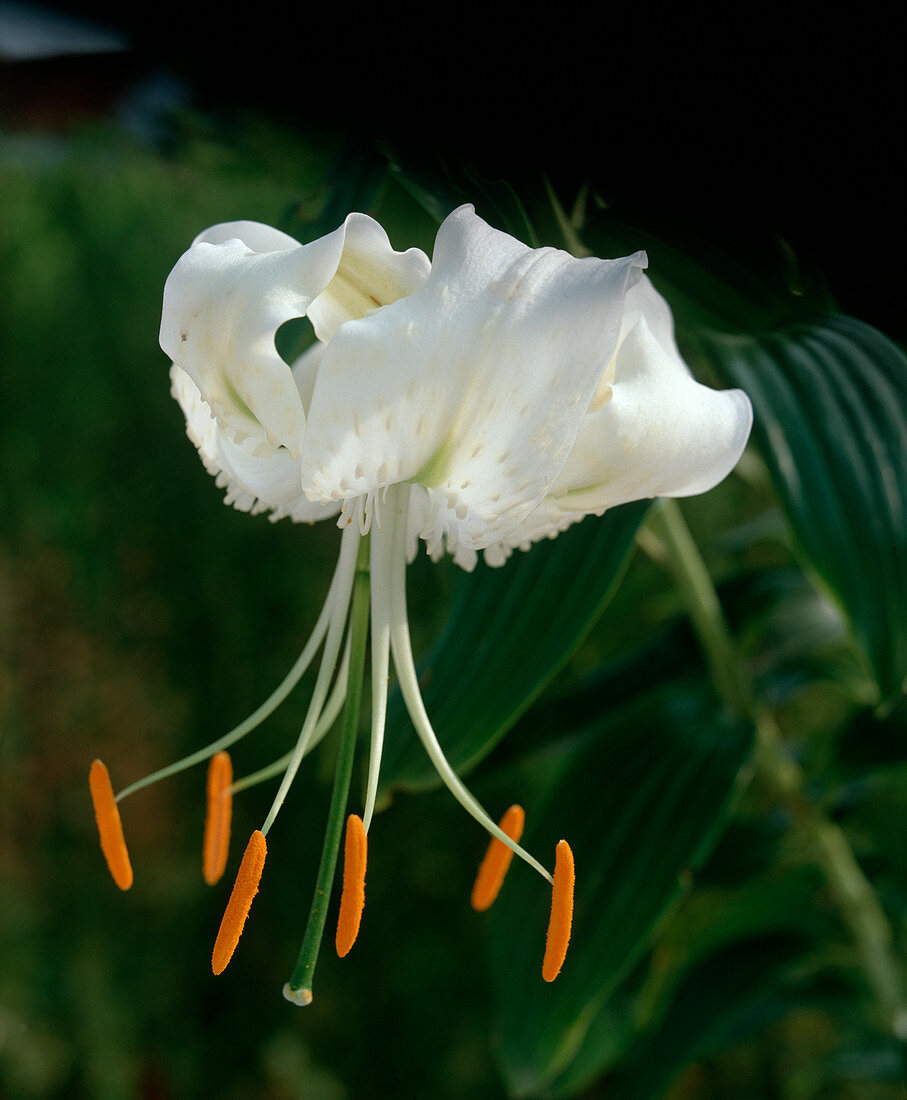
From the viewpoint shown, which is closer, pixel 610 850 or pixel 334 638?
pixel 334 638

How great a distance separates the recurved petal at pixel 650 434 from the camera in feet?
0.76

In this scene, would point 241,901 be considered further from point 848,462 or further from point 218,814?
point 848,462

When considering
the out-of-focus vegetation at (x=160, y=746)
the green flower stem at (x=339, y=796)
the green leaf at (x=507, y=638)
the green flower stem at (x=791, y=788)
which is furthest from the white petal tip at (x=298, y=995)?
the out-of-focus vegetation at (x=160, y=746)

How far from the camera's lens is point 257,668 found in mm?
1167

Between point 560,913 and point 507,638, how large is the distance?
138 millimetres

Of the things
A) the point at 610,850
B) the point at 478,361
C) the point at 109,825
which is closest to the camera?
the point at 478,361

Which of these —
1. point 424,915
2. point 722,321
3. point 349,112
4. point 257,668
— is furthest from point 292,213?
point 424,915

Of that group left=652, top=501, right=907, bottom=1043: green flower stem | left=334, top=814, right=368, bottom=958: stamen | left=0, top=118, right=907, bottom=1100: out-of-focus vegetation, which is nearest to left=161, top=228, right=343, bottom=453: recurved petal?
left=334, top=814, right=368, bottom=958: stamen

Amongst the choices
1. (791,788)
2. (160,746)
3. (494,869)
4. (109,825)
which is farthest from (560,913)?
(160,746)

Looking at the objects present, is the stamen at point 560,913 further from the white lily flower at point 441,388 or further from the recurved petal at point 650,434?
the recurved petal at point 650,434

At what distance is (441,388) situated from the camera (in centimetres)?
21

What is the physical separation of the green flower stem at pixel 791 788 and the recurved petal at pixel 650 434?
0.17 meters

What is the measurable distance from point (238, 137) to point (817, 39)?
0.23 meters

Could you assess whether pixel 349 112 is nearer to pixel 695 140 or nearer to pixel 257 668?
pixel 695 140
